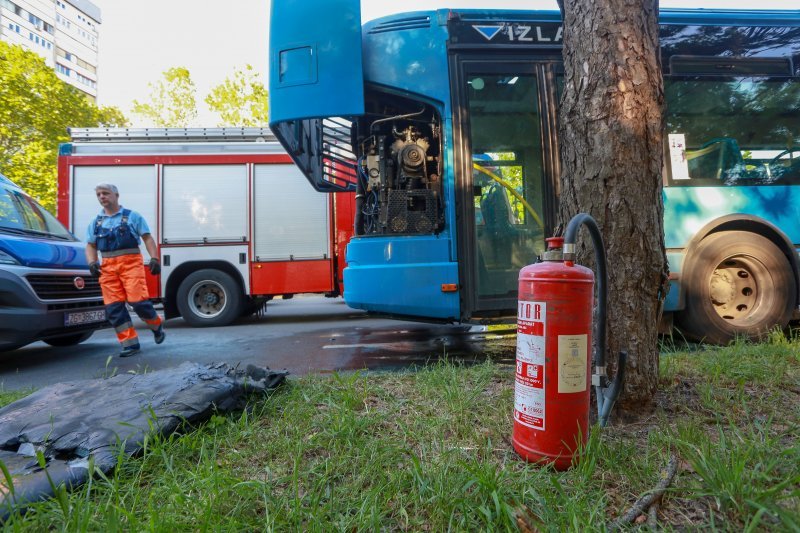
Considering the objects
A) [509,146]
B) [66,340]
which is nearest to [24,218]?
[66,340]

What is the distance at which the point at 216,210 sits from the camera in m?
7.29

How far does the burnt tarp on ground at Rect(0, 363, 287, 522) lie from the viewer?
5.00 ft

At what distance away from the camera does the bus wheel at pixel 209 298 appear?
6.88 m

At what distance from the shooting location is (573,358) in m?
1.56

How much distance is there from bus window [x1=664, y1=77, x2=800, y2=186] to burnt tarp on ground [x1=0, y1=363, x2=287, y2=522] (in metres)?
4.55

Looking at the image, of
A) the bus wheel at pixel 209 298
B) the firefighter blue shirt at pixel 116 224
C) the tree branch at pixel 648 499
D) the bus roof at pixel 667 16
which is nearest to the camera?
the tree branch at pixel 648 499

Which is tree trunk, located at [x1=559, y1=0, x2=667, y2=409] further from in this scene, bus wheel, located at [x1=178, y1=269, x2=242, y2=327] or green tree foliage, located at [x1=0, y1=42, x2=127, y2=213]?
green tree foliage, located at [x1=0, y1=42, x2=127, y2=213]

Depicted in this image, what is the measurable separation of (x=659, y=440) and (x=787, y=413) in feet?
2.86

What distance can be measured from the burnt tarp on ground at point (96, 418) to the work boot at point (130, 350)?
2259 mm

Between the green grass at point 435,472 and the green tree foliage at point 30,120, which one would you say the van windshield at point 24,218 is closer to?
the green grass at point 435,472

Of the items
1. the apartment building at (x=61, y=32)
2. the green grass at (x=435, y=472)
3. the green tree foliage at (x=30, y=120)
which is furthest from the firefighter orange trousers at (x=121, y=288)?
the apartment building at (x=61, y=32)

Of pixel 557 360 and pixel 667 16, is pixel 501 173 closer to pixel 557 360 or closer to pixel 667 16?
pixel 667 16

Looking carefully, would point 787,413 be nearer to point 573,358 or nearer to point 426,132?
point 573,358

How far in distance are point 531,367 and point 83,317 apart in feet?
16.5
